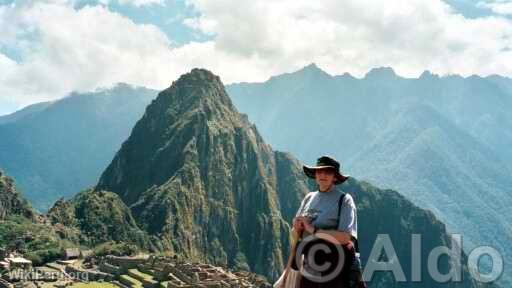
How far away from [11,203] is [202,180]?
61.9m

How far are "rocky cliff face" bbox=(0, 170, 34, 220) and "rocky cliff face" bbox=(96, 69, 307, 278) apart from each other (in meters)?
28.2

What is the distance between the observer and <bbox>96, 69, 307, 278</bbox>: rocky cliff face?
491ft

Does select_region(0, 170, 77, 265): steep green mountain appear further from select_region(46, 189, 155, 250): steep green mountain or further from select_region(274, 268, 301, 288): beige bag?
select_region(274, 268, 301, 288): beige bag

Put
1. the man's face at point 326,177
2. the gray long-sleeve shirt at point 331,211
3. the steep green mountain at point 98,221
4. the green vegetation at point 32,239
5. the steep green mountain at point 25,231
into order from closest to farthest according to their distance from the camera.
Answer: the gray long-sleeve shirt at point 331,211 < the man's face at point 326,177 < the green vegetation at point 32,239 < the steep green mountain at point 25,231 < the steep green mountain at point 98,221

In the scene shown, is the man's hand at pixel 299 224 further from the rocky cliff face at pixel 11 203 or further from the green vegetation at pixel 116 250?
the rocky cliff face at pixel 11 203

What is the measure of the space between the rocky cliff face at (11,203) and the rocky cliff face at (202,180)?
28.2m

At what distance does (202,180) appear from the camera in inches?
6545

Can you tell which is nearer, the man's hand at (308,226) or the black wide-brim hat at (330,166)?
the man's hand at (308,226)

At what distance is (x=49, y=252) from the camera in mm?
78688

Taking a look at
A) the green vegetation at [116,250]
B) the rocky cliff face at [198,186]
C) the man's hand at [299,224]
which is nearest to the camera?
the man's hand at [299,224]

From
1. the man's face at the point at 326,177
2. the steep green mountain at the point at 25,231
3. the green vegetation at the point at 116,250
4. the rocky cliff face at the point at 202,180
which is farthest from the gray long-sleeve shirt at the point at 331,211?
the rocky cliff face at the point at 202,180

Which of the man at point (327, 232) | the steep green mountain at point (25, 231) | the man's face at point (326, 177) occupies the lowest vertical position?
the man at point (327, 232)

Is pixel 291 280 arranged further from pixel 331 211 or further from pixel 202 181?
pixel 202 181

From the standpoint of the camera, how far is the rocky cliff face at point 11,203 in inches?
4225
